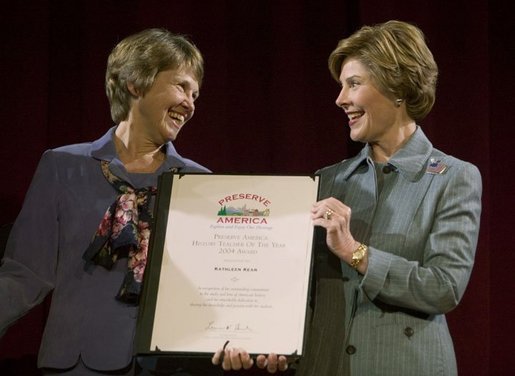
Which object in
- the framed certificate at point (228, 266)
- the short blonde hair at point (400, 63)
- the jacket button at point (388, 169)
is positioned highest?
the short blonde hair at point (400, 63)

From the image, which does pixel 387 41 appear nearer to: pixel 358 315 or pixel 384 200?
pixel 384 200

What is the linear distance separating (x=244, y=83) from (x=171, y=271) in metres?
1.24

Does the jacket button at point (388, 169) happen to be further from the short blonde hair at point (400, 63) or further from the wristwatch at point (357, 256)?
the wristwatch at point (357, 256)

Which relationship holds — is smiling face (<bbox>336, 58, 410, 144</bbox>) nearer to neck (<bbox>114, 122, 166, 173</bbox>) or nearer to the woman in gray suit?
the woman in gray suit

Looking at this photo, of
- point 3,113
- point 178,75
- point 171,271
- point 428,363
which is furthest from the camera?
point 3,113

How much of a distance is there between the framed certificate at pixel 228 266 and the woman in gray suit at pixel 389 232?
2.8 inches

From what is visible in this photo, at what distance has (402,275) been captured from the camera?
6.43ft

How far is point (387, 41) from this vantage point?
216cm

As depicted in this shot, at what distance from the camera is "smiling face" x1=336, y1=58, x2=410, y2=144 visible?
219 cm

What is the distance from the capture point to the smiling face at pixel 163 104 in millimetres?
2354

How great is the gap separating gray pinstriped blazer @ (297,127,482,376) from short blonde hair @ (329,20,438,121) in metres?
0.13

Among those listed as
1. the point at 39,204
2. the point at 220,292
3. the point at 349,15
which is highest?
the point at 349,15

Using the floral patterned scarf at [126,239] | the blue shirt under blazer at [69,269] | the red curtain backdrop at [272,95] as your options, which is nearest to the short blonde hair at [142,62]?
the blue shirt under blazer at [69,269]

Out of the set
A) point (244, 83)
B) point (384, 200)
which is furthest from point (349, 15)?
point (384, 200)
